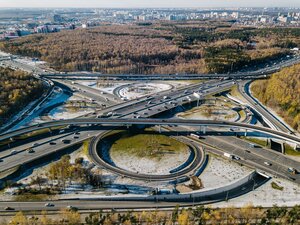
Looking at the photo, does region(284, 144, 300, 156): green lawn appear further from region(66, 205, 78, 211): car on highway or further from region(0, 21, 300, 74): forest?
region(0, 21, 300, 74): forest

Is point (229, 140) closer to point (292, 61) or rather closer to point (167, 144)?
point (167, 144)

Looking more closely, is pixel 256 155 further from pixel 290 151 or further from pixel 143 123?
pixel 143 123

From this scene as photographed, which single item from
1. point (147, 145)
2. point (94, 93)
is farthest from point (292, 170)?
point (94, 93)

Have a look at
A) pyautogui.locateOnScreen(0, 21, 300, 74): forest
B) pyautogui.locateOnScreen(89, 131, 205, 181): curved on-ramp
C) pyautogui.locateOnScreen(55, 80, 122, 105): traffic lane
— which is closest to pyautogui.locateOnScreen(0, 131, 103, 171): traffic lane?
pyautogui.locateOnScreen(89, 131, 205, 181): curved on-ramp

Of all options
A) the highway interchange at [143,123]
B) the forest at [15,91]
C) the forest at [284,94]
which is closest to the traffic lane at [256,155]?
the highway interchange at [143,123]

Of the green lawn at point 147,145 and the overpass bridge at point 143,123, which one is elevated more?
the overpass bridge at point 143,123

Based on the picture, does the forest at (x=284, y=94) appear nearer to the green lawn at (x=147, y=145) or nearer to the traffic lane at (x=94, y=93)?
the green lawn at (x=147, y=145)

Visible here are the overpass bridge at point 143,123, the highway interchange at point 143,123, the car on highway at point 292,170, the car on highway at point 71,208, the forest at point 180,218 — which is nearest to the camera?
the forest at point 180,218
